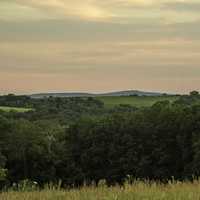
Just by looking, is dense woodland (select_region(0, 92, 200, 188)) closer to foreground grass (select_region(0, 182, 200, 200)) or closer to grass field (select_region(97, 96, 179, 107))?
grass field (select_region(97, 96, 179, 107))

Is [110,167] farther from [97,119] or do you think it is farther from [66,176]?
[97,119]

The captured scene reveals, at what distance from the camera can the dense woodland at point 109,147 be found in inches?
2116

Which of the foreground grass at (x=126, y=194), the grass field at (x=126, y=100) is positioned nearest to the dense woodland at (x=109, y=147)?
the grass field at (x=126, y=100)

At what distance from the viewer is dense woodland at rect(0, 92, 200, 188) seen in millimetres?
53750

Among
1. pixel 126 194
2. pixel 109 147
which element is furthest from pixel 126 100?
pixel 126 194

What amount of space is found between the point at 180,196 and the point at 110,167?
50199 millimetres

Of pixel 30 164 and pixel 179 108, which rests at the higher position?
pixel 179 108

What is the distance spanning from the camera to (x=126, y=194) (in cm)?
659

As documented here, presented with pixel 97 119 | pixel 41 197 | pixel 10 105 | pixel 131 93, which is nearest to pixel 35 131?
pixel 97 119

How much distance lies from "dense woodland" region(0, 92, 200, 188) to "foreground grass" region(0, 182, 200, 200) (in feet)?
138

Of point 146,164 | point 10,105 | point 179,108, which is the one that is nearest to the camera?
point 146,164

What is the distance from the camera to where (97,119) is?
64.4 m

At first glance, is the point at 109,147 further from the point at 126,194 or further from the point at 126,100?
the point at 126,194

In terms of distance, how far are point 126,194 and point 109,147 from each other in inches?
2005
